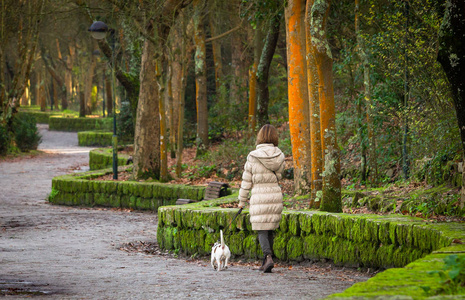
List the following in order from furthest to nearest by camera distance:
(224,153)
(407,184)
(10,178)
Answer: (10,178) → (224,153) → (407,184)

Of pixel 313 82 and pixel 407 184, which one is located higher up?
pixel 313 82

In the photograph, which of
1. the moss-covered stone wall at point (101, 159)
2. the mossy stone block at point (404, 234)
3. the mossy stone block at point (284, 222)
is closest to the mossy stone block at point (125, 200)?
the moss-covered stone wall at point (101, 159)

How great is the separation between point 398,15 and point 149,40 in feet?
23.8

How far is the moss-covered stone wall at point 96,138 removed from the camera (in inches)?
1519

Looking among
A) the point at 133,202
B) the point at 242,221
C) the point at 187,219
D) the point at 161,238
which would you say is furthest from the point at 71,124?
the point at 242,221

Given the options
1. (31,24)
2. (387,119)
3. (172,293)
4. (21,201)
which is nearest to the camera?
(172,293)

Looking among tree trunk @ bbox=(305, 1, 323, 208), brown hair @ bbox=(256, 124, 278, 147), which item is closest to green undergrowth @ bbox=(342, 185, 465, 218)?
tree trunk @ bbox=(305, 1, 323, 208)

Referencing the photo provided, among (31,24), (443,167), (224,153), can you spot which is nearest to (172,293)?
(443,167)

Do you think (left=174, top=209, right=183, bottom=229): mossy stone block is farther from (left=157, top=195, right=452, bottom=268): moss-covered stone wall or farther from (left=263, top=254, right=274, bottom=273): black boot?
(left=263, top=254, right=274, bottom=273): black boot

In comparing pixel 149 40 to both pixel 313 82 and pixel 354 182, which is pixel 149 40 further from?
pixel 313 82

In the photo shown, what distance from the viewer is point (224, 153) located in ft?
58.7

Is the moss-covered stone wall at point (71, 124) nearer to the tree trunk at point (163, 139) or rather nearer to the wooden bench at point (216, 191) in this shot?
the tree trunk at point (163, 139)

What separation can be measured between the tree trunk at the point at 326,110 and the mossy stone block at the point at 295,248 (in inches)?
26.1

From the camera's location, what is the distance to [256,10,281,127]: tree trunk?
18.5 metres
